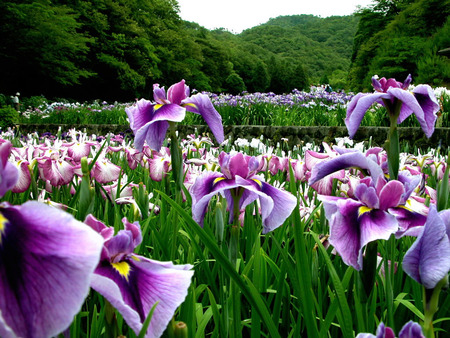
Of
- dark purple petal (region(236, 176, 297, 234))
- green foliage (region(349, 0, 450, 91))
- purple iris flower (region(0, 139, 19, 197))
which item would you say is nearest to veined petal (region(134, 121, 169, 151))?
dark purple petal (region(236, 176, 297, 234))

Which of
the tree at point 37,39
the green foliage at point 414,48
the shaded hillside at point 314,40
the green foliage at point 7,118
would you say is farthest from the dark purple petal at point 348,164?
the shaded hillside at point 314,40

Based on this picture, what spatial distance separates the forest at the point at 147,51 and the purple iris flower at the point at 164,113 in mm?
14194

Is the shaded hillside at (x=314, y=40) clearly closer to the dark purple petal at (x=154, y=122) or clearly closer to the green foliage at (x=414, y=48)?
the green foliage at (x=414, y=48)

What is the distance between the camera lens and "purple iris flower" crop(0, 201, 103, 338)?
348mm

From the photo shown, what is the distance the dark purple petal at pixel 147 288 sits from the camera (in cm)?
49

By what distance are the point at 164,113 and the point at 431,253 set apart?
3.73 ft

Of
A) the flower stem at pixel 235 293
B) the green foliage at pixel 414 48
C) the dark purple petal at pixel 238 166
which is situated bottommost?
the flower stem at pixel 235 293

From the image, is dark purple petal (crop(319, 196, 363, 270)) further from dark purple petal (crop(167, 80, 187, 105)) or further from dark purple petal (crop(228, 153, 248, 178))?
dark purple petal (crop(167, 80, 187, 105))

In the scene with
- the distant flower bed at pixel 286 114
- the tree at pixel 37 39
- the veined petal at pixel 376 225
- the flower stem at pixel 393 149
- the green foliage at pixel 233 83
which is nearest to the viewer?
the veined petal at pixel 376 225

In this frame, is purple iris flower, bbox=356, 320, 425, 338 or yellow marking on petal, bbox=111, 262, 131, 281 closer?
purple iris flower, bbox=356, 320, 425, 338

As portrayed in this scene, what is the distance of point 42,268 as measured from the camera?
0.37 meters

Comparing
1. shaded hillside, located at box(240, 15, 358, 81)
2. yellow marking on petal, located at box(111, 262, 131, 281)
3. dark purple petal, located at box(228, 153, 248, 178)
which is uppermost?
shaded hillside, located at box(240, 15, 358, 81)

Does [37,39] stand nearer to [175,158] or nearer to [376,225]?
[175,158]

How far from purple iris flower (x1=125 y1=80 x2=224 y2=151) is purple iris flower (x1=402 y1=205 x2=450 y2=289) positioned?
101cm
